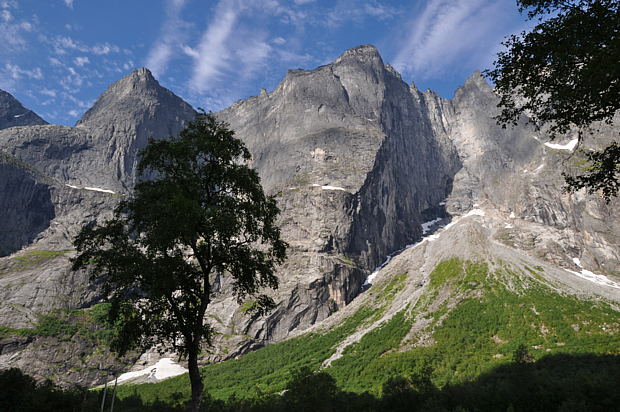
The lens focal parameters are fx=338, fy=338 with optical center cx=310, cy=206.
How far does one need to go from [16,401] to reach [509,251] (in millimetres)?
119706

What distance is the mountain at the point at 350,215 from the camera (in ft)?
293

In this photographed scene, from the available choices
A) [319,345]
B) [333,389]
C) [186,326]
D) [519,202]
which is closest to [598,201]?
[519,202]

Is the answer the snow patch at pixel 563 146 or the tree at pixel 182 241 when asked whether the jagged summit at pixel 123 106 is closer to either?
the tree at pixel 182 241

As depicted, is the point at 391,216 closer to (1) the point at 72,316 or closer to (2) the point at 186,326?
(1) the point at 72,316

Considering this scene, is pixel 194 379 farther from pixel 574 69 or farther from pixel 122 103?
pixel 122 103

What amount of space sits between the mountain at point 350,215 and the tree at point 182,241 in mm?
60480

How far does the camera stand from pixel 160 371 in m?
93.0

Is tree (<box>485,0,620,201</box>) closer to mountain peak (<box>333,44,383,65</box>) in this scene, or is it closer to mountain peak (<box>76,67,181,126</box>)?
mountain peak (<box>333,44,383,65</box>)

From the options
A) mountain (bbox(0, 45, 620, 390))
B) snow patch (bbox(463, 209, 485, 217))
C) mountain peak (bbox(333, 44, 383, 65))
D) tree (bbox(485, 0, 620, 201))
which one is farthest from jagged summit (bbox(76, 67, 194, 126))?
tree (bbox(485, 0, 620, 201))

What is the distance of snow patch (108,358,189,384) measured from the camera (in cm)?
9069

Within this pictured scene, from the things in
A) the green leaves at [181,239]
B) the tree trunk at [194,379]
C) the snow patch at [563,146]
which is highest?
the snow patch at [563,146]

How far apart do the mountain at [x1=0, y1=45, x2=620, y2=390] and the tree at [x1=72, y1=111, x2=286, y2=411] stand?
60.5 metres

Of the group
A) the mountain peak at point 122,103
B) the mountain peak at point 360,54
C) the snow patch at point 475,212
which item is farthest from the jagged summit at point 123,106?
the snow patch at point 475,212

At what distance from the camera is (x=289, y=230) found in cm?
11825
